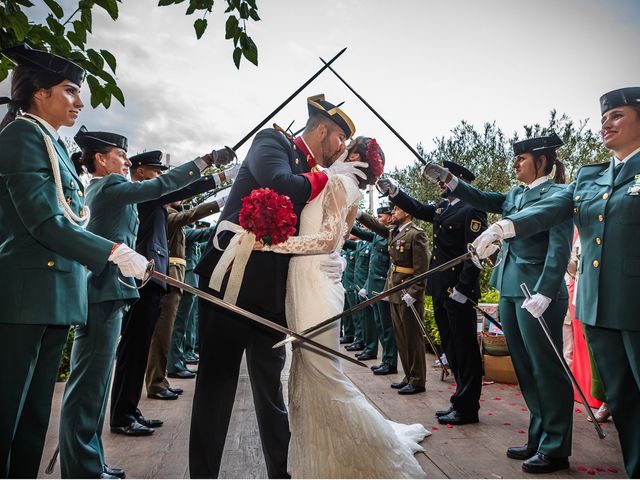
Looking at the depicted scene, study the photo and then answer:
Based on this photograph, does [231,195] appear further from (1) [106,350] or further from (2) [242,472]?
(2) [242,472]

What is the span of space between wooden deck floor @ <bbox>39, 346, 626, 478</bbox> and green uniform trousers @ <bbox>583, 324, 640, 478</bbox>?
2.30ft

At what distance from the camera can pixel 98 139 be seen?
3.07 m

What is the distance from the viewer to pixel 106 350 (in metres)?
2.57

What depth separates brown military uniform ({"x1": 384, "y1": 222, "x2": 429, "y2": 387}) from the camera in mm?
5297

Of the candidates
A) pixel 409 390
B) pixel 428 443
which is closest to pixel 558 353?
pixel 428 443

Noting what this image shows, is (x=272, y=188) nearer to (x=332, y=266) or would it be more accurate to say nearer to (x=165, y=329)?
(x=332, y=266)

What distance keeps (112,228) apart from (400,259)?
374 centimetres

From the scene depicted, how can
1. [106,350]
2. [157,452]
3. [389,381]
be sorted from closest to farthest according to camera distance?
[106,350] → [157,452] → [389,381]

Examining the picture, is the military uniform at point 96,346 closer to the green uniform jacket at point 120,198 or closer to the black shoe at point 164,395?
the green uniform jacket at point 120,198

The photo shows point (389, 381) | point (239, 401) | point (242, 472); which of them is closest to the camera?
point (242, 472)

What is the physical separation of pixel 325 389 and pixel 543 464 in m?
1.54

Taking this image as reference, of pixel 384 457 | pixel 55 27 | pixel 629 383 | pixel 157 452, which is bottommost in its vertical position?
pixel 157 452

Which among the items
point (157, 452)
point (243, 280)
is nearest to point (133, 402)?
point (157, 452)

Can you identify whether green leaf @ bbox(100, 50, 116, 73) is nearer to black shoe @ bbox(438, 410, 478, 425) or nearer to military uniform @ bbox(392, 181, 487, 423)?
military uniform @ bbox(392, 181, 487, 423)
